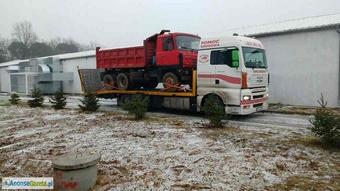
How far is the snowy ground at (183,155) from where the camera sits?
4.26 metres

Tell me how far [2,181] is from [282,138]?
6.18m

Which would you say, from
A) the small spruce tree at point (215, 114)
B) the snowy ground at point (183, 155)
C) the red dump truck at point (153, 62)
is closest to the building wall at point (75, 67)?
the red dump truck at point (153, 62)

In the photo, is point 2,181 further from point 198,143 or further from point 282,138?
point 282,138

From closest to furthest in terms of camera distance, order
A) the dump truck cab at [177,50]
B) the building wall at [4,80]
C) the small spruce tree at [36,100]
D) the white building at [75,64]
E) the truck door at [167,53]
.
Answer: the dump truck cab at [177,50] < the truck door at [167,53] < the small spruce tree at [36,100] < the white building at [75,64] < the building wall at [4,80]

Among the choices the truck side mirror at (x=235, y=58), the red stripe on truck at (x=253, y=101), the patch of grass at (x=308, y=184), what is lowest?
the patch of grass at (x=308, y=184)

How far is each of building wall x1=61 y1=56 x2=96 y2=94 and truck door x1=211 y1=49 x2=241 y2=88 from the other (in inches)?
742

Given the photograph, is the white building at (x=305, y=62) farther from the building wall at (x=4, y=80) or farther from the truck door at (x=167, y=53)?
the building wall at (x=4, y=80)

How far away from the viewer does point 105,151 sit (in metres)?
5.95

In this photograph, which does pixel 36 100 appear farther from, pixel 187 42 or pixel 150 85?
pixel 187 42

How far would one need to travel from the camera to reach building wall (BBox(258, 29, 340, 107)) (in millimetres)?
12602

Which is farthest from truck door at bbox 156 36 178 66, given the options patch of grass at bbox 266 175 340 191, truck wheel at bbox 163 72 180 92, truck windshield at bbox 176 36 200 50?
patch of grass at bbox 266 175 340 191

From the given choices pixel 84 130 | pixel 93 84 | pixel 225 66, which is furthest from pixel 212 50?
pixel 93 84

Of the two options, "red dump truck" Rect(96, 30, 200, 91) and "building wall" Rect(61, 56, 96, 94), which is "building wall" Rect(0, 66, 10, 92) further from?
"red dump truck" Rect(96, 30, 200, 91)

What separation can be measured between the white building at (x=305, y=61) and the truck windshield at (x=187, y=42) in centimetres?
513
